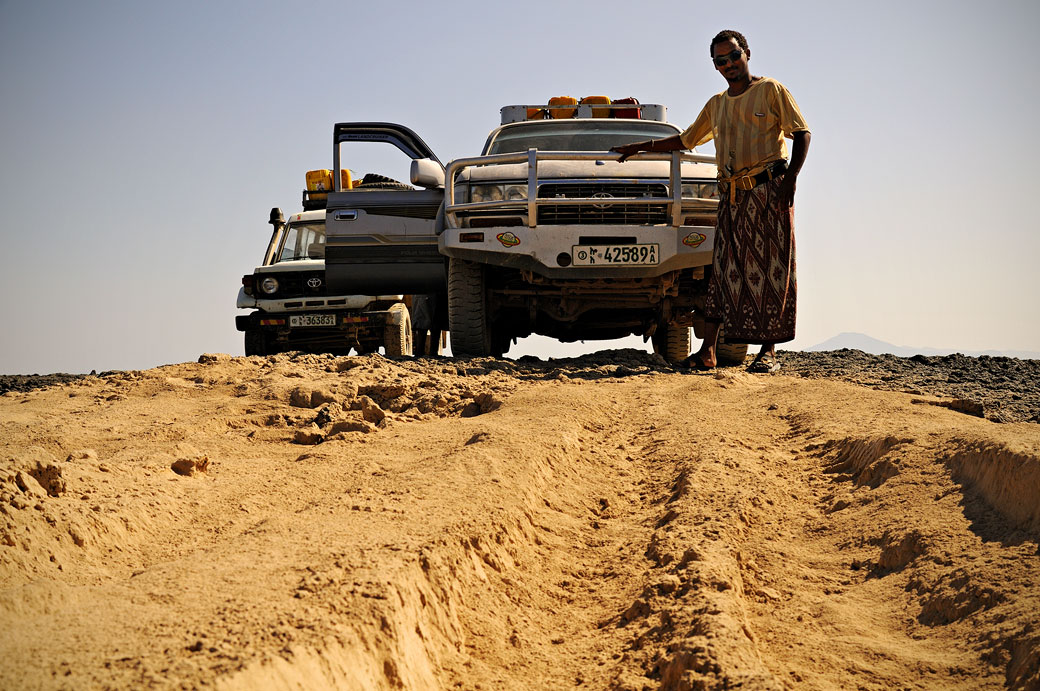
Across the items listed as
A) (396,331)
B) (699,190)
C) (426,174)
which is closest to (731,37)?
(699,190)

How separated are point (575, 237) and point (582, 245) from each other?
0.08 meters

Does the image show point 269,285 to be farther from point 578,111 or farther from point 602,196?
point 602,196

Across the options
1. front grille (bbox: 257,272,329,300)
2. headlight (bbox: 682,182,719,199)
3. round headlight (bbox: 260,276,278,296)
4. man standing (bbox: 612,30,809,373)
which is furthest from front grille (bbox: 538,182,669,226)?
round headlight (bbox: 260,276,278,296)

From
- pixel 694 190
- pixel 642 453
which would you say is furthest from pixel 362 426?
pixel 694 190

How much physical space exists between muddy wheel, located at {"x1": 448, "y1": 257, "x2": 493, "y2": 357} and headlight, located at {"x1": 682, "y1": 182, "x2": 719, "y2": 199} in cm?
176

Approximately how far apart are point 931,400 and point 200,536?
12.8 feet

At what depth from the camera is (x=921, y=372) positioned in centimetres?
808

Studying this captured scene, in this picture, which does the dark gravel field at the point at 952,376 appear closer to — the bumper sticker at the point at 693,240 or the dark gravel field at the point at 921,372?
the dark gravel field at the point at 921,372

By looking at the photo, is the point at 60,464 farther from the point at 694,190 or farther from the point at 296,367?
the point at 694,190

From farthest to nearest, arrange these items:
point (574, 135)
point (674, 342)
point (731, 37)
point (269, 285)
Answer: point (269, 285), point (674, 342), point (574, 135), point (731, 37)

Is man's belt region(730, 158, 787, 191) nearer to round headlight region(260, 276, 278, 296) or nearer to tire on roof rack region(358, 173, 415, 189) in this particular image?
tire on roof rack region(358, 173, 415, 189)

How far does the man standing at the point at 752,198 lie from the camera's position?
21.6 feet

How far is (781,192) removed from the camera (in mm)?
6676

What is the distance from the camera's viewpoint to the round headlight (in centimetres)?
1147
